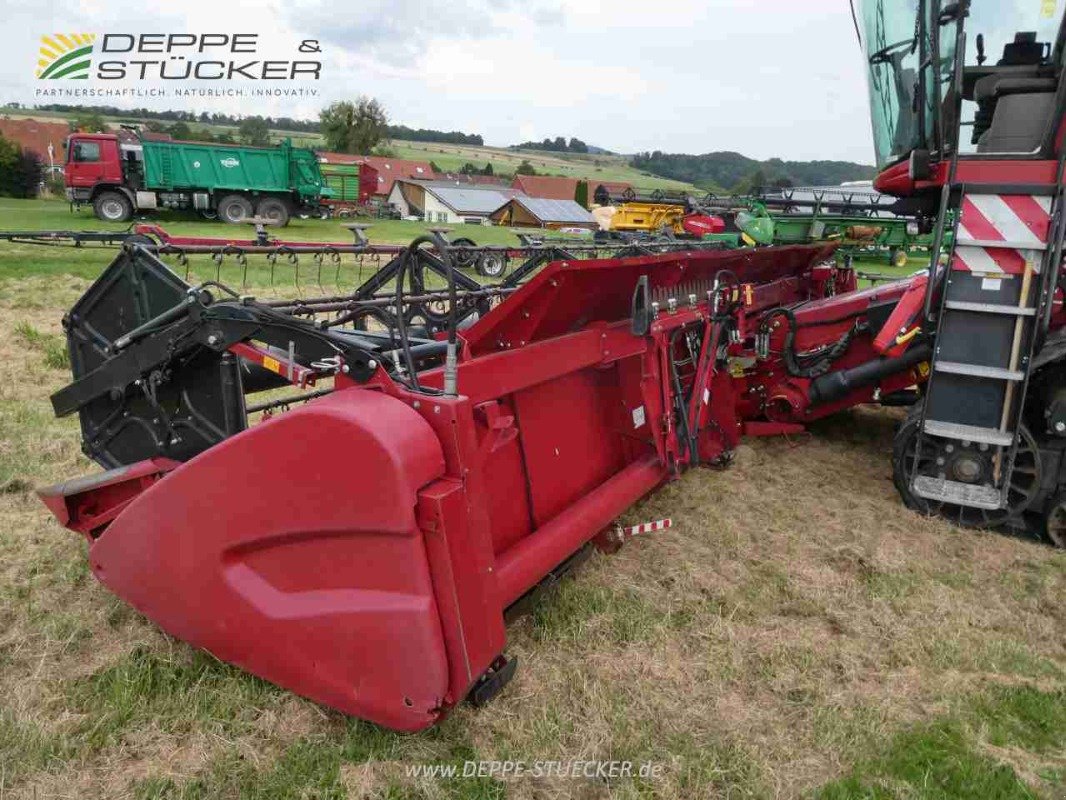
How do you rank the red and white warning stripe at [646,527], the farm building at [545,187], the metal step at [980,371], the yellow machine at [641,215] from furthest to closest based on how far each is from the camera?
the farm building at [545,187], the yellow machine at [641,215], the metal step at [980,371], the red and white warning stripe at [646,527]

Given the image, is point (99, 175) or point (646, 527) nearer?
point (646, 527)

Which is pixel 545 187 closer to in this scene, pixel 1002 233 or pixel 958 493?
pixel 1002 233

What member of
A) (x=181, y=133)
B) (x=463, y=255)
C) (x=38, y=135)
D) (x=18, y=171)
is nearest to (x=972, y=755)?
(x=463, y=255)

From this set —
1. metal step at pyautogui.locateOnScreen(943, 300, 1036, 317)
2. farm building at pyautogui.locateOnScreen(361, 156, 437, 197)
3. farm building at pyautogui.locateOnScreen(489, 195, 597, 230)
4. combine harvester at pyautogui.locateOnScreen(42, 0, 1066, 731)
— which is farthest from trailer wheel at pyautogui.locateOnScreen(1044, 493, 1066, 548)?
farm building at pyautogui.locateOnScreen(361, 156, 437, 197)

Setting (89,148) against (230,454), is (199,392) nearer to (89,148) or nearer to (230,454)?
(230,454)

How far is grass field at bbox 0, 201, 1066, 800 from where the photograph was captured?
6.77 ft

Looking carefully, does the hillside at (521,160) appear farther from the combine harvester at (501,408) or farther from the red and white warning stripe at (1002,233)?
the red and white warning stripe at (1002,233)

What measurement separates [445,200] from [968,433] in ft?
124

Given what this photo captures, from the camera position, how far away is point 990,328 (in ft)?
11.4

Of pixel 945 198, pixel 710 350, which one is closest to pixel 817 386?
pixel 710 350

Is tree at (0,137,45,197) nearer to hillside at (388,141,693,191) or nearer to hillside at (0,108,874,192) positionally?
hillside at (0,108,874,192)

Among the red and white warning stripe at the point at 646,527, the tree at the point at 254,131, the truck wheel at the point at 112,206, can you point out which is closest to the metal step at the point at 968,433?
the red and white warning stripe at the point at 646,527

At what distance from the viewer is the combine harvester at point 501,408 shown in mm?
2008

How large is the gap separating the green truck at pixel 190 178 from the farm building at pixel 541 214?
948cm
